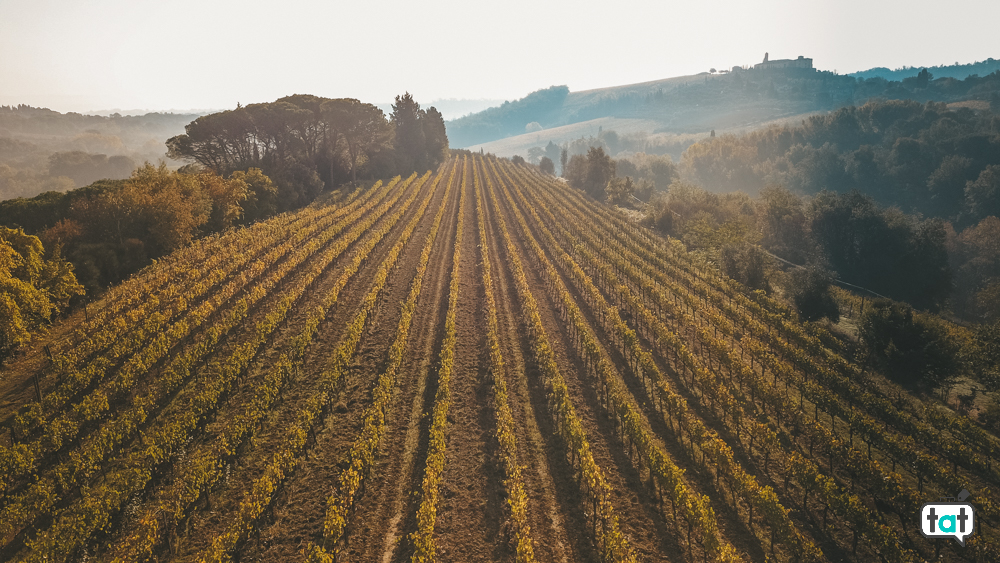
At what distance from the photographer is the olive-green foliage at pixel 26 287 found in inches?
774

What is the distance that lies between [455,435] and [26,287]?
2336cm

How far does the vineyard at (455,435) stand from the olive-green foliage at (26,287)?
169 cm

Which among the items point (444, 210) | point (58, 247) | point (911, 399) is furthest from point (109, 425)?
point (444, 210)

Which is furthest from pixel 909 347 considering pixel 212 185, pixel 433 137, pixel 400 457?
pixel 433 137

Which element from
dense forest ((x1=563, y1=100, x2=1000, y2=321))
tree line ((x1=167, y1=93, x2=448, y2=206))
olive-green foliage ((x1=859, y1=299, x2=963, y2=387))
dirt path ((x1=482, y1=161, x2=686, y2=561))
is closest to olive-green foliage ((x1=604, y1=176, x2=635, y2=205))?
dense forest ((x1=563, y1=100, x2=1000, y2=321))

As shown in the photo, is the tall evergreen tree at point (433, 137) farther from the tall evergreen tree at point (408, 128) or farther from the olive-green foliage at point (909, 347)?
the olive-green foliage at point (909, 347)

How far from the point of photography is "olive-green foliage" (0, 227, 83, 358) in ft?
64.5

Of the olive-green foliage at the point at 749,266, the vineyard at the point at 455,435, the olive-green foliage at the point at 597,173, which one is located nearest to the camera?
the vineyard at the point at 455,435

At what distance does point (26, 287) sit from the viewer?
823 inches

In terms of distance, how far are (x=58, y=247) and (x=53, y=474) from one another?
19641 mm

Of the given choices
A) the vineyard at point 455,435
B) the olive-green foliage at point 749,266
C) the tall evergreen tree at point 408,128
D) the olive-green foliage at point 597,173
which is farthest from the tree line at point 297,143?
the olive-green foliage at point 749,266

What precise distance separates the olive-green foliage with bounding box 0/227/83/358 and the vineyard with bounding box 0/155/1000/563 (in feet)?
5.55

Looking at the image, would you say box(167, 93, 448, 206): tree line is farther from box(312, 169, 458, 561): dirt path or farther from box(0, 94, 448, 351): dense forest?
box(312, 169, 458, 561): dirt path

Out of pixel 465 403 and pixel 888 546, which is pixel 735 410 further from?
pixel 465 403
